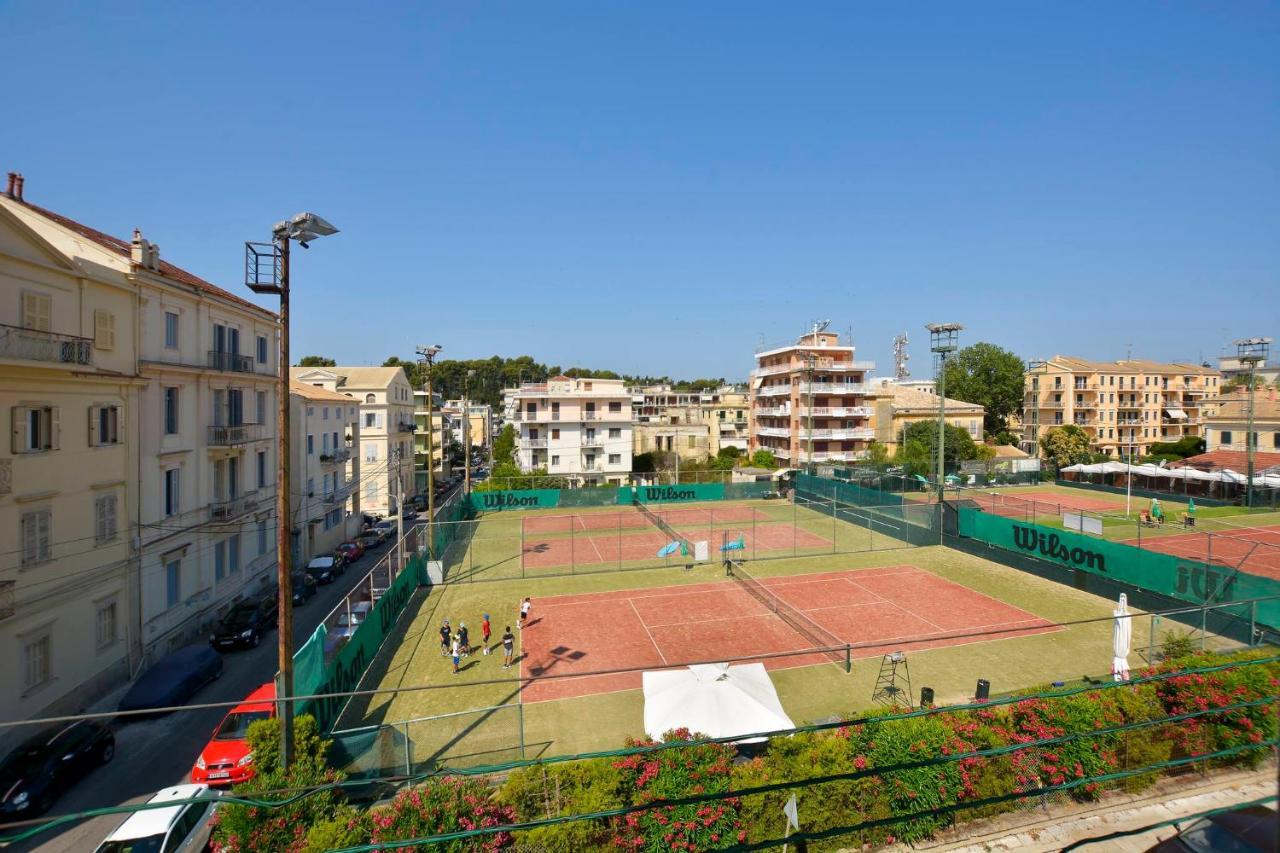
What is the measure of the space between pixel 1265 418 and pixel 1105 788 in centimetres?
5883

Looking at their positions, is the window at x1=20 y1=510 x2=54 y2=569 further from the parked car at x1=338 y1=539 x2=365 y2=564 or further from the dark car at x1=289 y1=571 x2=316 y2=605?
the parked car at x1=338 y1=539 x2=365 y2=564

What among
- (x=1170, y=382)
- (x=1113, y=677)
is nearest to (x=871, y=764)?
(x=1113, y=677)

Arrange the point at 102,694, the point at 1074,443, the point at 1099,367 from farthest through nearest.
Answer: the point at 1099,367 → the point at 1074,443 → the point at 102,694

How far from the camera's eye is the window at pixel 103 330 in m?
18.5

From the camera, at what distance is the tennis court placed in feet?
89.4

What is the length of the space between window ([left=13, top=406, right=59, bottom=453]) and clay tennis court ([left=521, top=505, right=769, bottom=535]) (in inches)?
919

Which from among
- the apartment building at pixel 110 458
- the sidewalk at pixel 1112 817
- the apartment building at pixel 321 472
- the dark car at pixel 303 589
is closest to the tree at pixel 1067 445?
the sidewalk at pixel 1112 817

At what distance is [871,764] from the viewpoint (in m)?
10.4

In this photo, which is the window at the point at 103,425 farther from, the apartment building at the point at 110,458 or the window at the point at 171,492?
the window at the point at 171,492

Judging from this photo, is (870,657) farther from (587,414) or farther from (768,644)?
(587,414)

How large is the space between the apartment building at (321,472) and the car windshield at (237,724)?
57.2 feet

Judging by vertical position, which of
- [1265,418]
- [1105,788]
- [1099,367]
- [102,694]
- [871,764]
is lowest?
[102,694]

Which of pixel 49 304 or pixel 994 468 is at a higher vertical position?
pixel 49 304

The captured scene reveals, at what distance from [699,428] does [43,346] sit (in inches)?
2425
